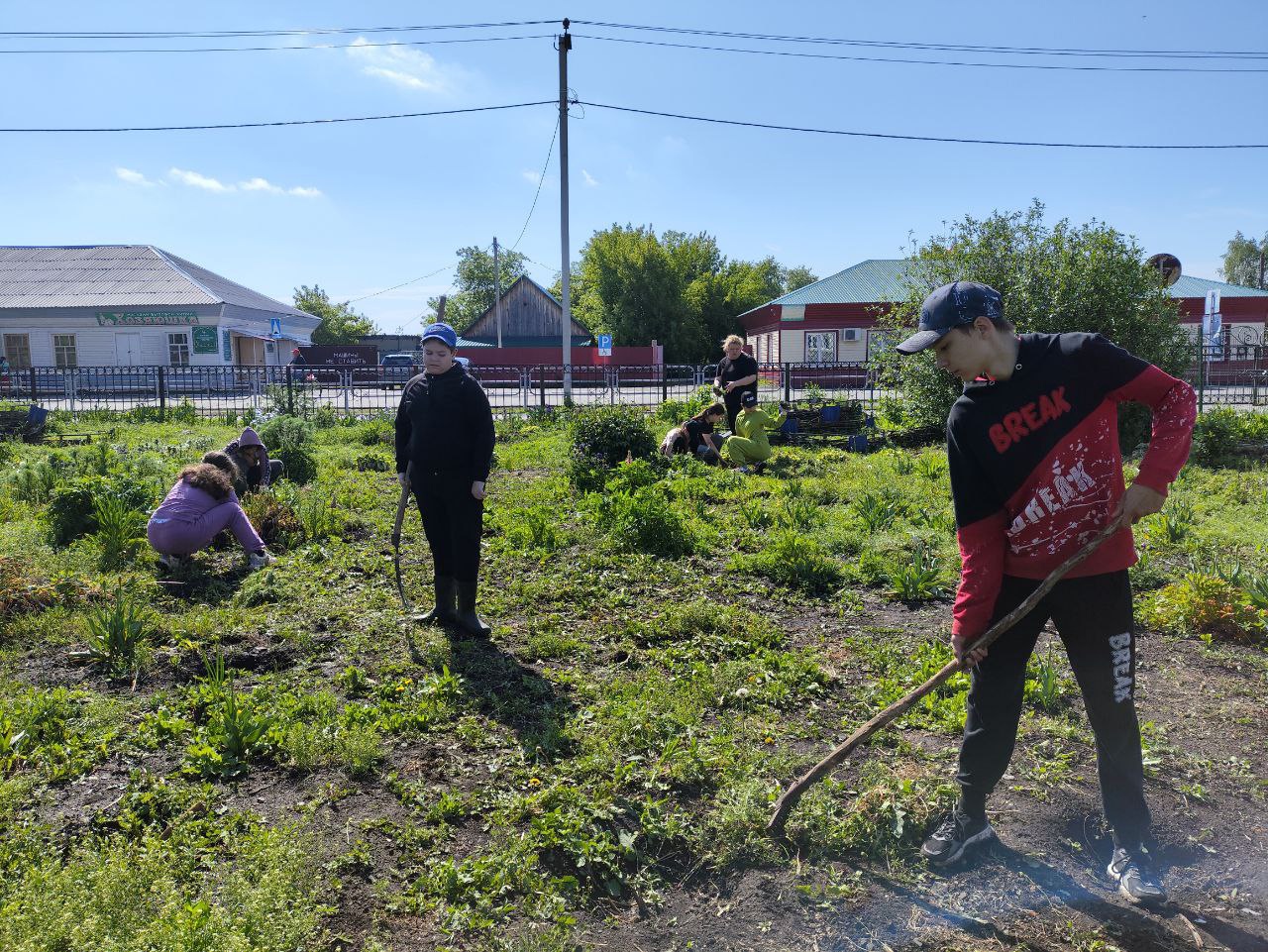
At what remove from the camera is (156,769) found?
361cm

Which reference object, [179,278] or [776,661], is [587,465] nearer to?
[776,661]

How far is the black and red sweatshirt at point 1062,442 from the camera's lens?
101 inches

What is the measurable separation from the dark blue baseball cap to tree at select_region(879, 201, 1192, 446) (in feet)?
29.7

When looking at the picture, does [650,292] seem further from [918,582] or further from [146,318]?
[918,582]

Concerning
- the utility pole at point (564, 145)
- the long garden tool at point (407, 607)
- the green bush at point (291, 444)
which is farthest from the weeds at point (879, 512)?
the utility pole at point (564, 145)

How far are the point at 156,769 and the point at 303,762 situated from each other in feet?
2.00

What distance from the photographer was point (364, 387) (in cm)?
2005

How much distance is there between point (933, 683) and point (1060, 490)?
0.74 m

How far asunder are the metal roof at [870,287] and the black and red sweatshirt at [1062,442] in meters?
36.6

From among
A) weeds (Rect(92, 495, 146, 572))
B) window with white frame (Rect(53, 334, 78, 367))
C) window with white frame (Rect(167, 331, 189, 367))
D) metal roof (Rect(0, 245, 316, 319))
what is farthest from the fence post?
window with white frame (Rect(53, 334, 78, 367))

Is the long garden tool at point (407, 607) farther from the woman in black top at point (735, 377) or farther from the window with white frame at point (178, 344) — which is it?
the window with white frame at point (178, 344)

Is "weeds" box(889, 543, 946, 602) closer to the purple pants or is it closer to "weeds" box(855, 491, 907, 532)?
"weeds" box(855, 491, 907, 532)

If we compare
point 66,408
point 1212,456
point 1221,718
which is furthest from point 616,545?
point 66,408

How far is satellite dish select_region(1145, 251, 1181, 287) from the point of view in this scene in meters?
12.5
